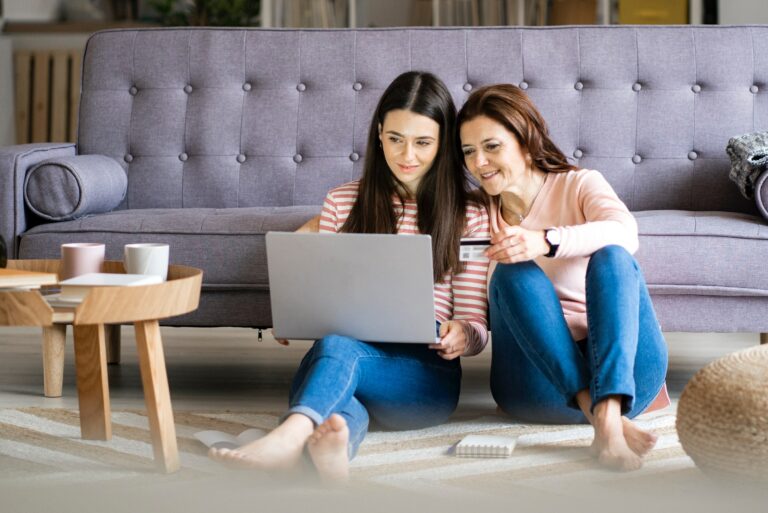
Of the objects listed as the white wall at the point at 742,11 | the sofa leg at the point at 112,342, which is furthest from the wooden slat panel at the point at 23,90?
the white wall at the point at 742,11

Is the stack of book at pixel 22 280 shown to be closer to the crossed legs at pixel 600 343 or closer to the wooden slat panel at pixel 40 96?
the crossed legs at pixel 600 343

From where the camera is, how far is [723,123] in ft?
9.03

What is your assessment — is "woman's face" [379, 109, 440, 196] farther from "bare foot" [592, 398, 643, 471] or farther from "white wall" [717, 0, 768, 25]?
"white wall" [717, 0, 768, 25]

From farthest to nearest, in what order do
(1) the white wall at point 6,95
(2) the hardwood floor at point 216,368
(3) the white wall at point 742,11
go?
(1) the white wall at point 6,95
(3) the white wall at point 742,11
(2) the hardwood floor at point 216,368

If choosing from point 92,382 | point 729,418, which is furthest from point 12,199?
point 729,418

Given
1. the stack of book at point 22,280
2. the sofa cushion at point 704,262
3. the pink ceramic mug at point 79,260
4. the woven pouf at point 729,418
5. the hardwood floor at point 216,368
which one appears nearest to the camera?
Result: the woven pouf at point 729,418

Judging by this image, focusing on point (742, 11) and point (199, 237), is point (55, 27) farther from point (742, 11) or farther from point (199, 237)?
point (199, 237)

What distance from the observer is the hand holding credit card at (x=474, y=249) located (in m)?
1.79

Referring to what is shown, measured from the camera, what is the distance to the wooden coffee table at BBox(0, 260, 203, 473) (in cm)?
150

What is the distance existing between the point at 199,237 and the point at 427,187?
0.61 m

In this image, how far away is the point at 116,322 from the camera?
1.59m

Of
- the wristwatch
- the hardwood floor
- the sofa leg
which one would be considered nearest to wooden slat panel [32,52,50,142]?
the hardwood floor

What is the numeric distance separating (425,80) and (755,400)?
88cm

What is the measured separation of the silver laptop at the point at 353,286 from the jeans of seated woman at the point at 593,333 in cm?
15
